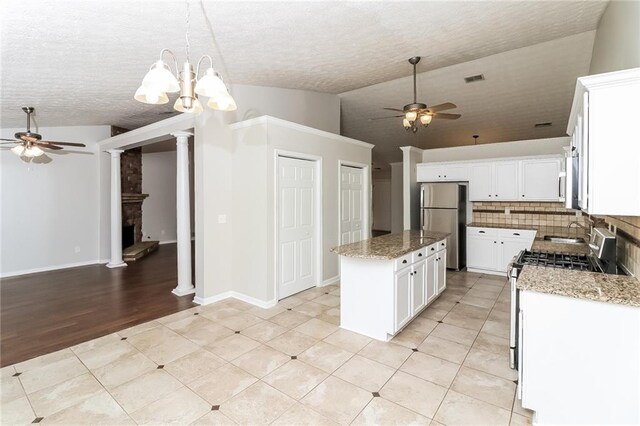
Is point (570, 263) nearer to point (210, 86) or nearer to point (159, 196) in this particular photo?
point (210, 86)

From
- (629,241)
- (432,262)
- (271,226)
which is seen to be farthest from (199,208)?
(629,241)

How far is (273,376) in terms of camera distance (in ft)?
8.02

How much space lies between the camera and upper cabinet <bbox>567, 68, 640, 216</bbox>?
1.67m

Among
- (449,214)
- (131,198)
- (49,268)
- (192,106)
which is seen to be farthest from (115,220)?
(449,214)

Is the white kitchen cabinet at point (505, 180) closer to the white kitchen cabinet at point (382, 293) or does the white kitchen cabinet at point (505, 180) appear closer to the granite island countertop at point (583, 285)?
the white kitchen cabinet at point (382, 293)

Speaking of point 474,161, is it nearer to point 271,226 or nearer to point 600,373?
point 271,226

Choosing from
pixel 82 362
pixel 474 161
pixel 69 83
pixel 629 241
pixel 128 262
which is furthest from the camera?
pixel 128 262

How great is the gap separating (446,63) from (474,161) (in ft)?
7.03

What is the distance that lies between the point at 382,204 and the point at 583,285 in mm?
10543

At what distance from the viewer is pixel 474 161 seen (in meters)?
5.80

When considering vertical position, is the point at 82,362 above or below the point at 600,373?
below

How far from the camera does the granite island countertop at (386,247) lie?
115 inches

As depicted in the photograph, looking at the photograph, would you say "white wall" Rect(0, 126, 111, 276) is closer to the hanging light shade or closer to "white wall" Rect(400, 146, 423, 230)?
the hanging light shade

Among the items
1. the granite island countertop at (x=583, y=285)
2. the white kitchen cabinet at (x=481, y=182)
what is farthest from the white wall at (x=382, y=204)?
the granite island countertop at (x=583, y=285)
